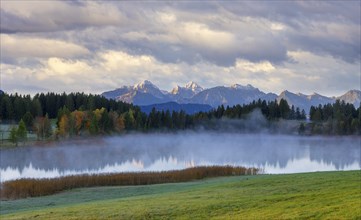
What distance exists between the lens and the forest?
11119cm

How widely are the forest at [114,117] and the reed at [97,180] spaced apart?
5989 centimetres

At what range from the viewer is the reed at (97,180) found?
123 ft

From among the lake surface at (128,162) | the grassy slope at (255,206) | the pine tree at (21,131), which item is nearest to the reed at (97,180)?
the lake surface at (128,162)

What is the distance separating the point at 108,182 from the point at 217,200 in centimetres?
2101

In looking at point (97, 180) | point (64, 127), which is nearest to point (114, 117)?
point (64, 127)

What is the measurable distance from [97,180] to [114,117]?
81.1 m

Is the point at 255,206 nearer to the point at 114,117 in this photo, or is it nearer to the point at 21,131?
the point at 21,131

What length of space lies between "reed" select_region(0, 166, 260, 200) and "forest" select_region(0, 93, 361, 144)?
2358 inches

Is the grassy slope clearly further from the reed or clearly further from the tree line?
the tree line

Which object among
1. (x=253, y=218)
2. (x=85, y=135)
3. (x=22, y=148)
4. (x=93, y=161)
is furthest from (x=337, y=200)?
(x=85, y=135)

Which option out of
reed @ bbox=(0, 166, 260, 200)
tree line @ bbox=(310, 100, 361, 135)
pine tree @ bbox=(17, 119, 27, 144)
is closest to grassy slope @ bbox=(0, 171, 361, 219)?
reed @ bbox=(0, 166, 260, 200)

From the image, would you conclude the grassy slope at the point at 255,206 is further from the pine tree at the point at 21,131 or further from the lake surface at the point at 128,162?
the pine tree at the point at 21,131

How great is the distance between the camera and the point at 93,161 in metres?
69.1

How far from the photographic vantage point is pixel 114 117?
12294 centimetres
